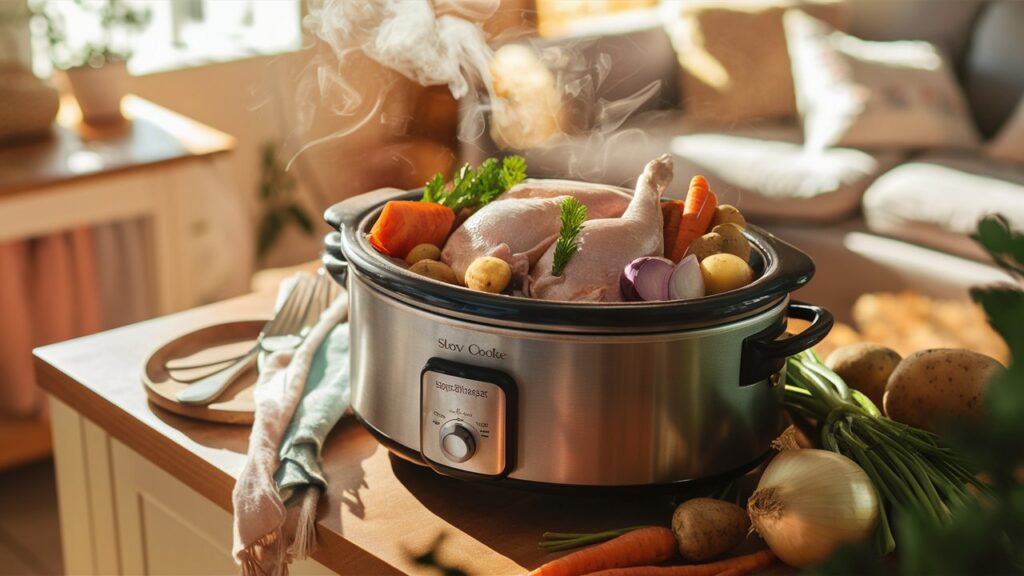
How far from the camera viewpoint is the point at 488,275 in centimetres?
88

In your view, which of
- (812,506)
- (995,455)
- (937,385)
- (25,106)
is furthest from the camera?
(25,106)

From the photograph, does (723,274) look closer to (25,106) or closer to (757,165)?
(25,106)

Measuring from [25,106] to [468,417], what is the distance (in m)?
2.04

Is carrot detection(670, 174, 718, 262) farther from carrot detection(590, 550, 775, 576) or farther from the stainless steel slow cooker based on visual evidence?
carrot detection(590, 550, 775, 576)

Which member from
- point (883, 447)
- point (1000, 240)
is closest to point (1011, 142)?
point (883, 447)

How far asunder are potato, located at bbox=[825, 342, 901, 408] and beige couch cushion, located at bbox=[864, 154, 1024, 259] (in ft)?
6.42

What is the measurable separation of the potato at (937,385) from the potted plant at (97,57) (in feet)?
7.44

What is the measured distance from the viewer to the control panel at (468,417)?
0.84 metres

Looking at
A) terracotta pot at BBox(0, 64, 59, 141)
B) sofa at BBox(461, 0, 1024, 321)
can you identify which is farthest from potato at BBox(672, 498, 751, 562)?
terracotta pot at BBox(0, 64, 59, 141)

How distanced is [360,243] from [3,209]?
5.18 feet

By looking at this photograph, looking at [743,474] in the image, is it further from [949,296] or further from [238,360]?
A: [949,296]

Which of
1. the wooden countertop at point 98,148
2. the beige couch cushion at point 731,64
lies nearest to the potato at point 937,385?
the wooden countertop at point 98,148

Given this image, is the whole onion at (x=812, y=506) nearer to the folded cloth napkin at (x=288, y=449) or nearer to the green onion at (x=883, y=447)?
the green onion at (x=883, y=447)

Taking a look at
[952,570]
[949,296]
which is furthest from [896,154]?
[952,570]
